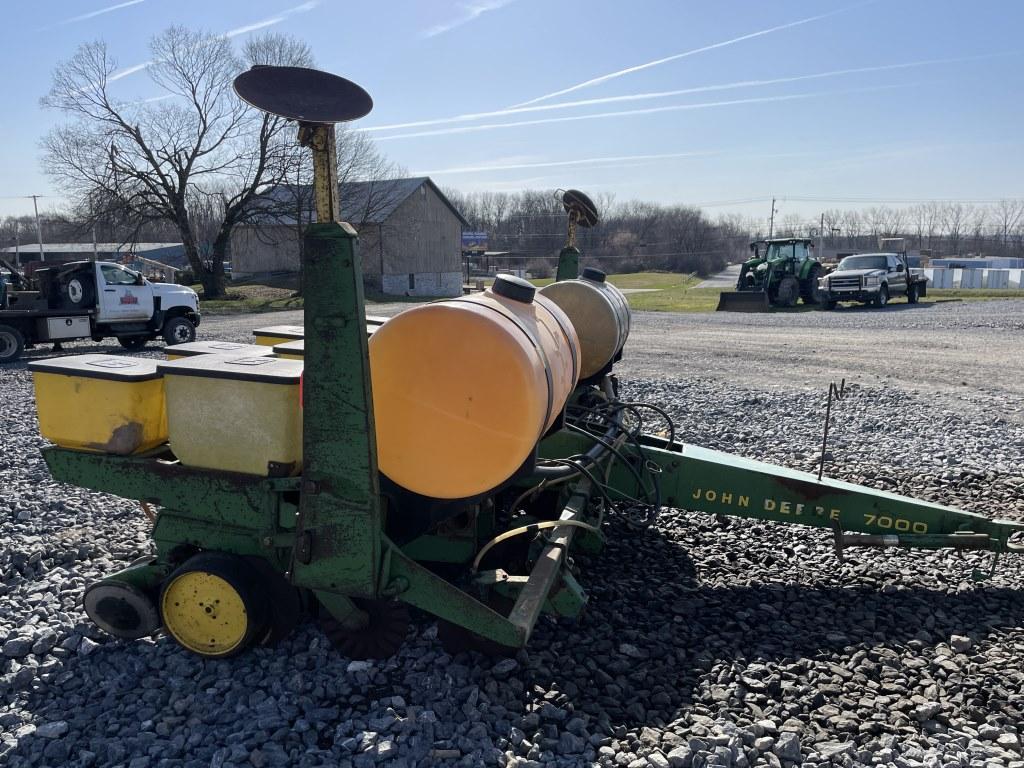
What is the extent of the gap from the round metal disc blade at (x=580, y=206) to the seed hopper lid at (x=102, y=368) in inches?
176

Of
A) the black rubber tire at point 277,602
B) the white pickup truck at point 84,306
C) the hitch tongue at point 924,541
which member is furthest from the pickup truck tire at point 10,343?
the hitch tongue at point 924,541

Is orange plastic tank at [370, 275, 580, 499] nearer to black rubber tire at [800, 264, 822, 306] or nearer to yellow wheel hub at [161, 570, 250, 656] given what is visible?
yellow wheel hub at [161, 570, 250, 656]

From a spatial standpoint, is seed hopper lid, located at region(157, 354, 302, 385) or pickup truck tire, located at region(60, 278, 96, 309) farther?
pickup truck tire, located at region(60, 278, 96, 309)

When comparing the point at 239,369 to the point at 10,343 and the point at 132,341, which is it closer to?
the point at 10,343

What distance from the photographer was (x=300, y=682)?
3520 millimetres

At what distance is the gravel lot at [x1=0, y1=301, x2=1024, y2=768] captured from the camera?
10.3 ft

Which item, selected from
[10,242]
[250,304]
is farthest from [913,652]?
[10,242]

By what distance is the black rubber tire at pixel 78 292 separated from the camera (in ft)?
54.3

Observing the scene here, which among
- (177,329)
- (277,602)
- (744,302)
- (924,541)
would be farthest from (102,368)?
(744,302)

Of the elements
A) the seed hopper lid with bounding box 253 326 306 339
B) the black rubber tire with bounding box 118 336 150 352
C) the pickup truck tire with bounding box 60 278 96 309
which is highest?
the pickup truck tire with bounding box 60 278 96 309

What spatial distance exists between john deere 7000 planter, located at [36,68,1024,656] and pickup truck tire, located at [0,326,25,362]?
14.1 meters

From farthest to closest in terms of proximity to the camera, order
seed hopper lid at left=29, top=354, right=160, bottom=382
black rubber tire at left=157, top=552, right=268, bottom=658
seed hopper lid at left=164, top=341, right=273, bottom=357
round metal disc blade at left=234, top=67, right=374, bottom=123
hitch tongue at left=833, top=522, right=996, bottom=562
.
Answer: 1. hitch tongue at left=833, top=522, right=996, bottom=562
2. seed hopper lid at left=164, top=341, right=273, bottom=357
3. seed hopper lid at left=29, top=354, right=160, bottom=382
4. black rubber tire at left=157, top=552, right=268, bottom=658
5. round metal disc blade at left=234, top=67, right=374, bottom=123

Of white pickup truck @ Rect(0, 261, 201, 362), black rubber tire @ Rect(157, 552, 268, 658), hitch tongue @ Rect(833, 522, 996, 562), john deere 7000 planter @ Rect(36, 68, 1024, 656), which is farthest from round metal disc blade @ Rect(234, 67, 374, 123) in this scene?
white pickup truck @ Rect(0, 261, 201, 362)

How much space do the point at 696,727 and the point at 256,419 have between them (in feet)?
7.71
